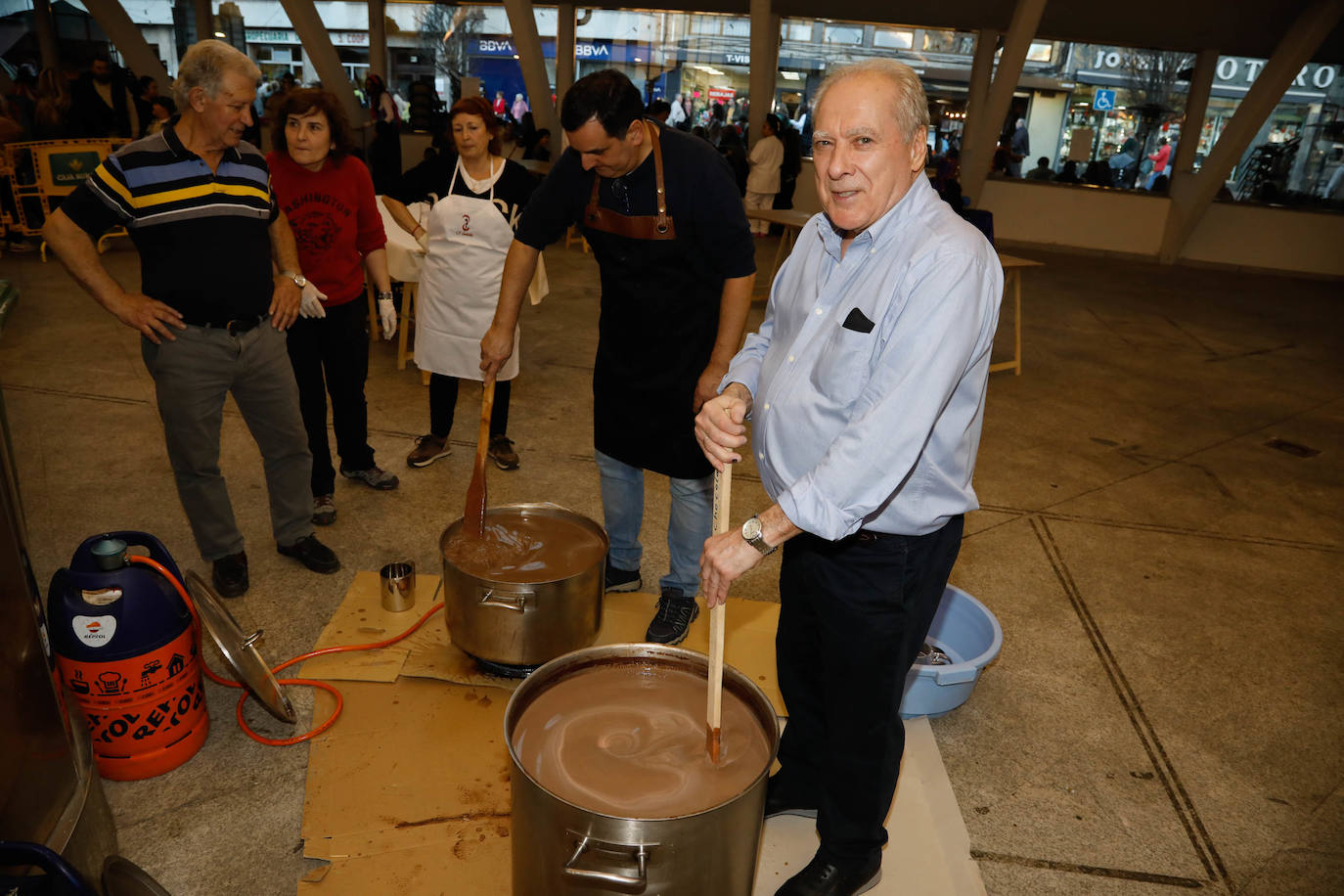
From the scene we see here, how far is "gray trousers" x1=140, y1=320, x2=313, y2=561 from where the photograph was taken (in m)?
2.78

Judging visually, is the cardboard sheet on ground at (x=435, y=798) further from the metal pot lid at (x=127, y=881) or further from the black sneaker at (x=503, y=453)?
the black sneaker at (x=503, y=453)

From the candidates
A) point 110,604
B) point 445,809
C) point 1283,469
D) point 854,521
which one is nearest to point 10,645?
point 110,604

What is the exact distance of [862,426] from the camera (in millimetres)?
1498

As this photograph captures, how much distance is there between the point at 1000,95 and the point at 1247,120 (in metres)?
2.92

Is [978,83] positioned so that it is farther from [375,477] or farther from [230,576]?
[230,576]

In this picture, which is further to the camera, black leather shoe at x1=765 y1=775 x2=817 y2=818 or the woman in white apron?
the woman in white apron

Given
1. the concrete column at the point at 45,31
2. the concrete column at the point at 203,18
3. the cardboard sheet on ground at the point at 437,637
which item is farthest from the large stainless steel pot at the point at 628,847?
the concrete column at the point at 203,18

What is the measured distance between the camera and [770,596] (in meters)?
3.37

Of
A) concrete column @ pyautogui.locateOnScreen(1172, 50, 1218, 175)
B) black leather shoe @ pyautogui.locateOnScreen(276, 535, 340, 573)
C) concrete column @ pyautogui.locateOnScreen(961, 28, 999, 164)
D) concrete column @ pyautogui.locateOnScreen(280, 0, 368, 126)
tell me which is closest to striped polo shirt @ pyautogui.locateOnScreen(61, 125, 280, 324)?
black leather shoe @ pyautogui.locateOnScreen(276, 535, 340, 573)

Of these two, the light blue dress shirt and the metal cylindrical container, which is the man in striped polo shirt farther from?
the light blue dress shirt

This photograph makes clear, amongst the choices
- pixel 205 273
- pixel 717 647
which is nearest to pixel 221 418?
pixel 205 273

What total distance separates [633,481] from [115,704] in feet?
5.11

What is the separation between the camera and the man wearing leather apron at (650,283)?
2519 mm

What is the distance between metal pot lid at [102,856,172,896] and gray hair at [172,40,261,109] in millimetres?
1978
